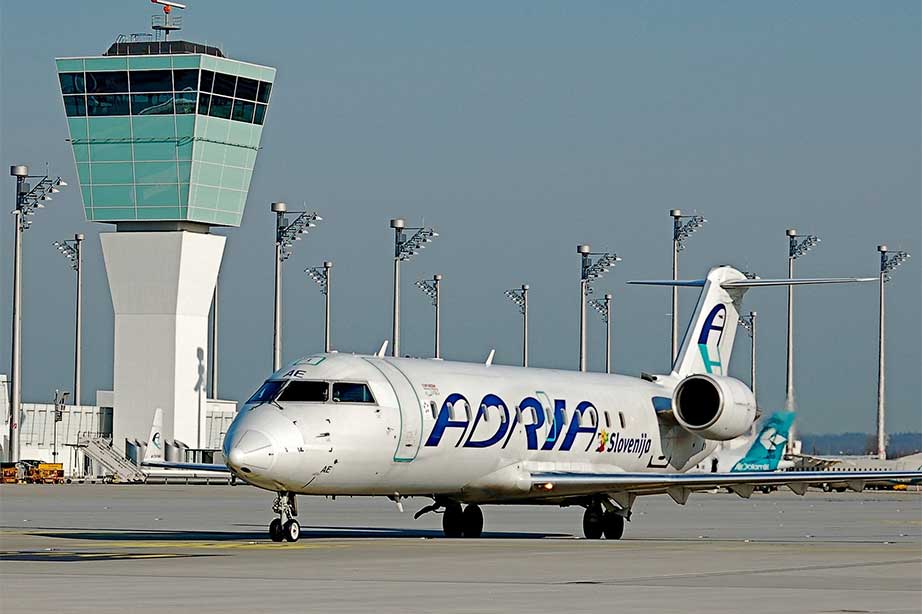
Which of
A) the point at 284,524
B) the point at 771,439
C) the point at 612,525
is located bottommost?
the point at 612,525

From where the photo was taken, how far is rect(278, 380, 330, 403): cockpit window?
33.2 metres

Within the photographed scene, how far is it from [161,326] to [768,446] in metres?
66.3

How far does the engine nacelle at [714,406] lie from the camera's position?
4169cm

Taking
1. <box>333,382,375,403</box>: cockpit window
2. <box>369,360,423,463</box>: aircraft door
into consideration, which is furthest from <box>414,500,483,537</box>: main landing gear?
<box>333,382,375,403</box>: cockpit window

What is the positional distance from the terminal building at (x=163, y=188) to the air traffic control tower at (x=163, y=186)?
6cm

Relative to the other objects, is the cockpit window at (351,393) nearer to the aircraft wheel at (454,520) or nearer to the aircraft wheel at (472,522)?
the aircraft wheel at (454,520)

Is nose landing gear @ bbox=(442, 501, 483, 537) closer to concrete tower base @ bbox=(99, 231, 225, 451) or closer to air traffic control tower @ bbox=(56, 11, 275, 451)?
air traffic control tower @ bbox=(56, 11, 275, 451)

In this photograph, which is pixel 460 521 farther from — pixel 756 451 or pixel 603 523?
pixel 756 451

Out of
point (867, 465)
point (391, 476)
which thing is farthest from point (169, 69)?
point (391, 476)

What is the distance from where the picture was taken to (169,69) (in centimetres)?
10025

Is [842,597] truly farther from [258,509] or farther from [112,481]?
[112,481]

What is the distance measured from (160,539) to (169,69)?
68.4m

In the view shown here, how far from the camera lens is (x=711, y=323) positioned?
45.2 meters

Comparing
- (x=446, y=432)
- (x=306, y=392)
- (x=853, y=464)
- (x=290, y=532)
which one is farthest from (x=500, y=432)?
(x=853, y=464)
